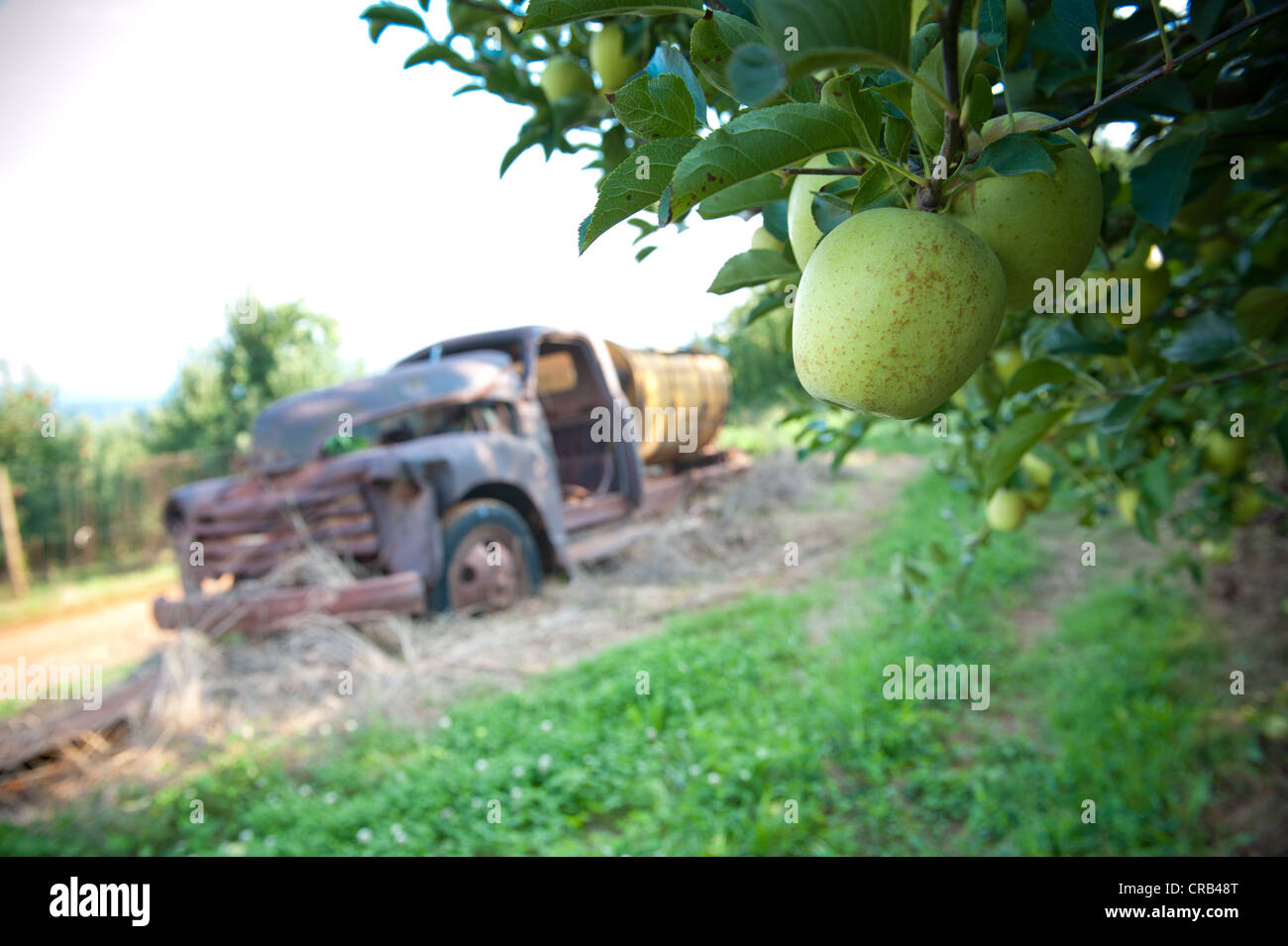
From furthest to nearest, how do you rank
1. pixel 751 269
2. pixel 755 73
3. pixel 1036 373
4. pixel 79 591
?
pixel 79 591, pixel 1036 373, pixel 751 269, pixel 755 73

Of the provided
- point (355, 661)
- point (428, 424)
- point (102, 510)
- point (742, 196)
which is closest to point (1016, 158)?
point (742, 196)

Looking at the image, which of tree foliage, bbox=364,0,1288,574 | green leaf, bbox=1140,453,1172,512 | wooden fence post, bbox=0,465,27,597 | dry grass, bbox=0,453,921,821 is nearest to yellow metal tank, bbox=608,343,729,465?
dry grass, bbox=0,453,921,821

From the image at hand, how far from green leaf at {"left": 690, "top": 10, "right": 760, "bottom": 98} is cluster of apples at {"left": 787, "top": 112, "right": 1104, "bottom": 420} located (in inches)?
5.1

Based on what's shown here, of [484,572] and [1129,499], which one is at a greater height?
[1129,499]

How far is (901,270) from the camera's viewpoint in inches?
20.9

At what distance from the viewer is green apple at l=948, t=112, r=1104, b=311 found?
1.94 ft

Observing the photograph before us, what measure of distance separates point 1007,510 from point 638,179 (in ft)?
4.41

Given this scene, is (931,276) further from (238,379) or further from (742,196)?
(238,379)

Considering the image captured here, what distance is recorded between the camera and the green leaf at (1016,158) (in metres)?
0.51

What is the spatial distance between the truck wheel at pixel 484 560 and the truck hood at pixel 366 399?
870 millimetres

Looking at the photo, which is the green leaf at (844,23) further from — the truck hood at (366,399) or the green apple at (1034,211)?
the truck hood at (366,399)

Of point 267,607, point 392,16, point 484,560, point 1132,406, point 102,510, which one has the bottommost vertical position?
point 267,607

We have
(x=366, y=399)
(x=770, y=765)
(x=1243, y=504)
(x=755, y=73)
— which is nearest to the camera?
(x=755, y=73)

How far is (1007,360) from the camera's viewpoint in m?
1.55
